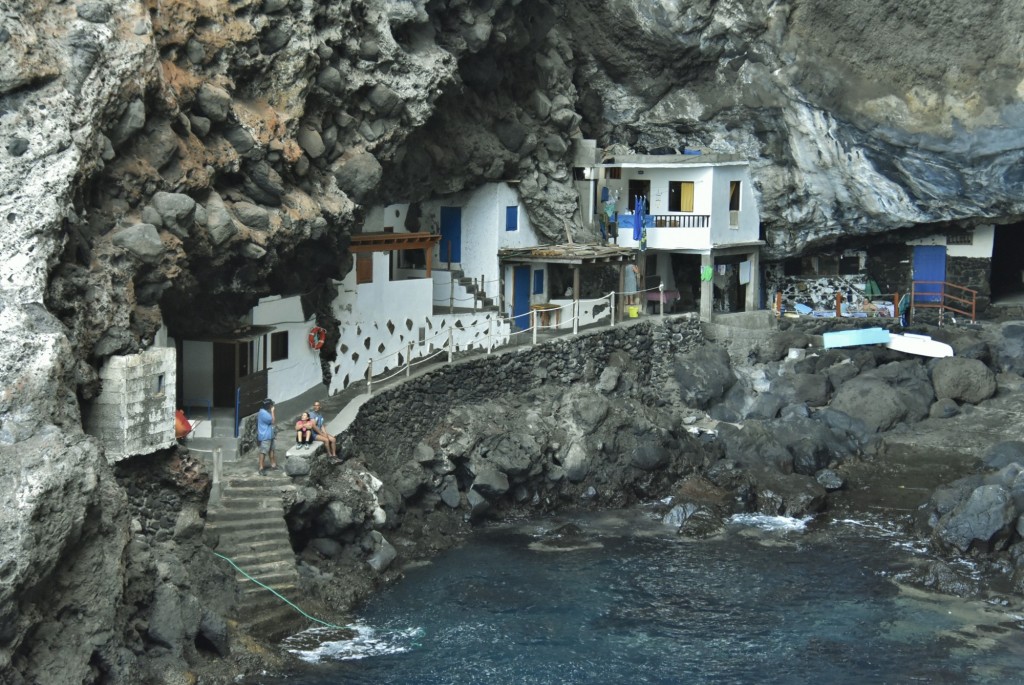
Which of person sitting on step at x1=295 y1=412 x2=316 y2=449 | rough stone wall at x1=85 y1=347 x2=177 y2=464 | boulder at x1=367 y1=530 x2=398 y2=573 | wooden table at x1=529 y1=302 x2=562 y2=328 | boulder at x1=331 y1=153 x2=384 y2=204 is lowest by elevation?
boulder at x1=367 y1=530 x2=398 y2=573

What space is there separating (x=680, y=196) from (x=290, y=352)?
18520 mm

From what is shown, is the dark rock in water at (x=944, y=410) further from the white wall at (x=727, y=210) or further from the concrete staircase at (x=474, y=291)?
the concrete staircase at (x=474, y=291)

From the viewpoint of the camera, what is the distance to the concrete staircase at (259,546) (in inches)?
1167

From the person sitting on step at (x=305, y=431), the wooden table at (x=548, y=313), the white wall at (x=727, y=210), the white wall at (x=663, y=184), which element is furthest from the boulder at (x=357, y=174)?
the white wall at (x=727, y=210)

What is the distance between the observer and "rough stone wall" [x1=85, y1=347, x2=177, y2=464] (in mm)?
28141

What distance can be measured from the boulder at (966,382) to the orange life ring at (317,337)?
19.2m

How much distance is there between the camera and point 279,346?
37781 millimetres

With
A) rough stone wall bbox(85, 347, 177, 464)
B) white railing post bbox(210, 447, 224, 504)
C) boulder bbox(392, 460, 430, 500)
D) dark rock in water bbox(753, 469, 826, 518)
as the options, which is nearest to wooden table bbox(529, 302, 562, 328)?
dark rock in water bbox(753, 469, 826, 518)

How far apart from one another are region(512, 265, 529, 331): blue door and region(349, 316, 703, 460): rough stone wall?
291cm

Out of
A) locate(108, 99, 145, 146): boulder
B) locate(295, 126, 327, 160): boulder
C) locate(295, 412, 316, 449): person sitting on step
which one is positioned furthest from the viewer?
locate(295, 126, 327, 160): boulder

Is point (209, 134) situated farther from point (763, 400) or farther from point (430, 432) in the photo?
point (763, 400)

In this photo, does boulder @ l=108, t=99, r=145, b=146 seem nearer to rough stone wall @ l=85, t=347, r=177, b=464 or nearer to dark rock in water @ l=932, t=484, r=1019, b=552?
rough stone wall @ l=85, t=347, r=177, b=464

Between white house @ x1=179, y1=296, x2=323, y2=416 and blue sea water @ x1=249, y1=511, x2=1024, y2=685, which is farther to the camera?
white house @ x1=179, y1=296, x2=323, y2=416

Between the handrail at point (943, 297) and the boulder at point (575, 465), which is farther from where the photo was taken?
the handrail at point (943, 297)
